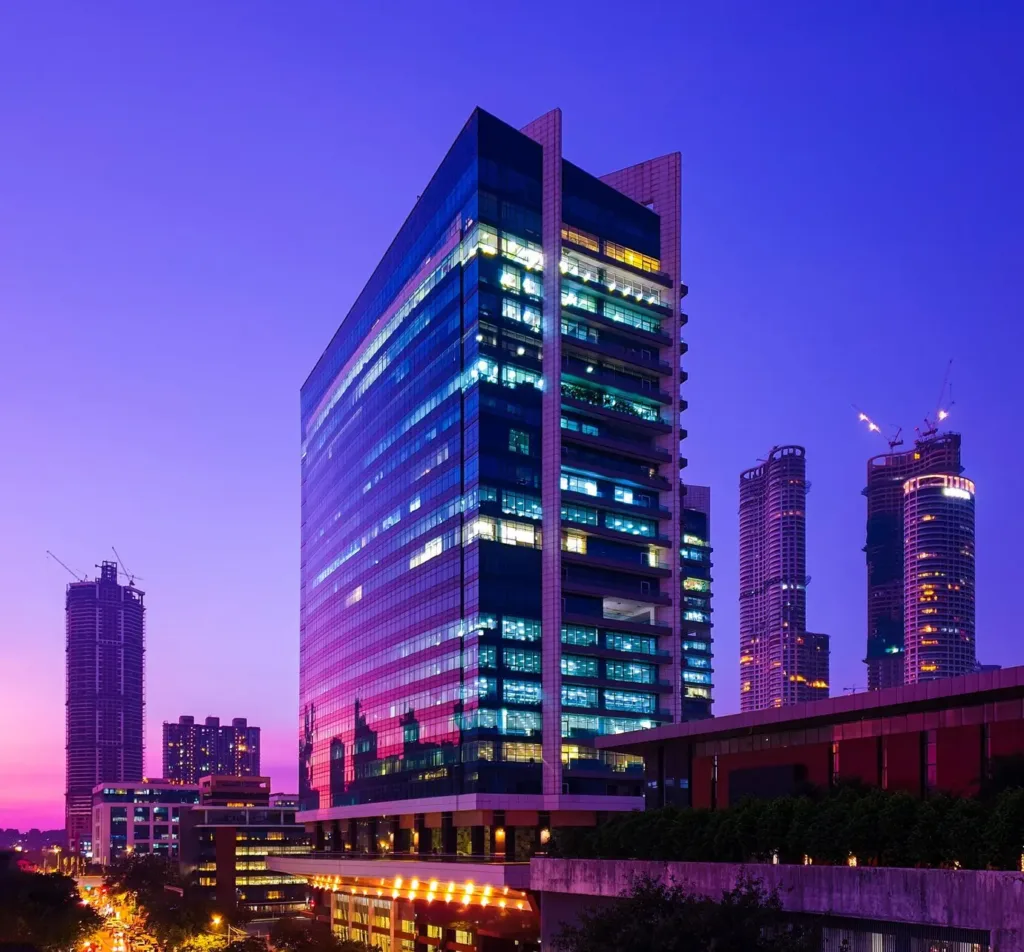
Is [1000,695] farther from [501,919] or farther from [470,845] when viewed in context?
[470,845]

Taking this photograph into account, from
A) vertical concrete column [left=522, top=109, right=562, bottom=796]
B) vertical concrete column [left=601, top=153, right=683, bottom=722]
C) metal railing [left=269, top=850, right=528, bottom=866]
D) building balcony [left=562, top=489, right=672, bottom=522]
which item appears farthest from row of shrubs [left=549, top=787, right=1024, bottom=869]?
vertical concrete column [left=601, top=153, right=683, bottom=722]

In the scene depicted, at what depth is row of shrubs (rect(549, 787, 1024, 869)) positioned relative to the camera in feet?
129

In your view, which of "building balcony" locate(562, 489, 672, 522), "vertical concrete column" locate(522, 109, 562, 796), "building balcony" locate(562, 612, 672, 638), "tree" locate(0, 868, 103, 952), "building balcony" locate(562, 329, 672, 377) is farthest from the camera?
"building balcony" locate(562, 329, 672, 377)

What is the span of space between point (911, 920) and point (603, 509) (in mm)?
94006

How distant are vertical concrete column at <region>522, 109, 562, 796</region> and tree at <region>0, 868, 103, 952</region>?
45438 millimetres

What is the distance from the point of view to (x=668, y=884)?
5044cm

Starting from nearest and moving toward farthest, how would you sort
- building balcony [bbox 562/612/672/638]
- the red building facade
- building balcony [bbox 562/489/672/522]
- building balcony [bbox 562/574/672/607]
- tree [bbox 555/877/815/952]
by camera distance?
tree [bbox 555/877/815/952] < the red building facade < building balcony [bbox 562/612/672/638] < building balcony [bbox 562/574/672/607] < building balcony [bbox 562/489/672/522]

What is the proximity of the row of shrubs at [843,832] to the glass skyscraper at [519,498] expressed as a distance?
64491 mm

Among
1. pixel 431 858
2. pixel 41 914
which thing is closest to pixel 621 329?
pixel 431 858

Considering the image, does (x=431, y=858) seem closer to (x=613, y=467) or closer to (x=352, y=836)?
(x=352, y=836)

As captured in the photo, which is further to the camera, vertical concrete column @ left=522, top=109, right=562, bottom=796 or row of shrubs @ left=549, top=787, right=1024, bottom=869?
vertical concrete column @ left=522, top=109, right=562, bottom=796

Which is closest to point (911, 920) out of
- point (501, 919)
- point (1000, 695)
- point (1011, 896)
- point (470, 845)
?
point (1011, 896)

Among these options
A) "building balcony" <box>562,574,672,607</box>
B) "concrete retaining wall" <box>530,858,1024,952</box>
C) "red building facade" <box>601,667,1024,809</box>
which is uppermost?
"building balcony" <box>562,574,672,607</box>

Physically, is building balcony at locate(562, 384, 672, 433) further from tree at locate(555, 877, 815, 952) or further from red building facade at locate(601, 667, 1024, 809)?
tree at locate(555, 877, 815, 952)
